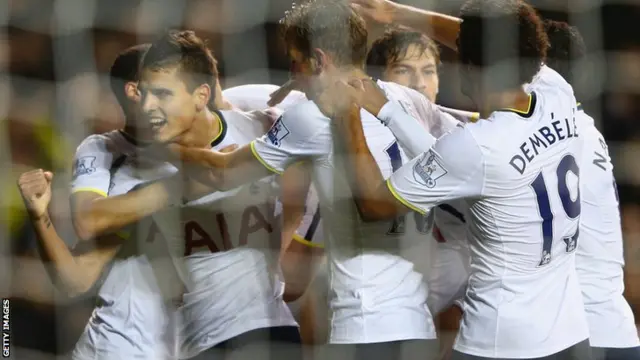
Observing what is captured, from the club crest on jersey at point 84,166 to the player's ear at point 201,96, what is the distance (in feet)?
0.63

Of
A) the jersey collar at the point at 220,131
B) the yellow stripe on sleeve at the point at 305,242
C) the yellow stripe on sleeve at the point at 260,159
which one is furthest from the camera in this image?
the yellow stripe on sleeve at the point at 305,242

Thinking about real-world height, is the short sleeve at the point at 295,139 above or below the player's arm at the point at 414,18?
below

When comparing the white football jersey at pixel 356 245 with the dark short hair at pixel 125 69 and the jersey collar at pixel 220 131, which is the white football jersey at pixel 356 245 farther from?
the dark short hair at pixel 125 69

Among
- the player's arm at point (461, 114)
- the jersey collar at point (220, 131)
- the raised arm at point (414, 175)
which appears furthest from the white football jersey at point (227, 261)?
the player's arm at point (461, 114)

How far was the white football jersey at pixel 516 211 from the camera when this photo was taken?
4.37 feet

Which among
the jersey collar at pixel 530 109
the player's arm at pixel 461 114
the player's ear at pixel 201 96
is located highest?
the player's ear at pixel 201 96

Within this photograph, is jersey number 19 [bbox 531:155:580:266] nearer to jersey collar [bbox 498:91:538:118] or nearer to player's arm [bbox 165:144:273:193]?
jersey collar [bbox 498:91:538:118]

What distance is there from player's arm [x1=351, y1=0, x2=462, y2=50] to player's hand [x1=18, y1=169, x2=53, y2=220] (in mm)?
581

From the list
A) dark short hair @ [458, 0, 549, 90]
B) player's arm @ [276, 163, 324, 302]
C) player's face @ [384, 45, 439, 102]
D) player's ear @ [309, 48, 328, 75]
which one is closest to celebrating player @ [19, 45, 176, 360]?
player's arm @ [276, 163, 324, 302]

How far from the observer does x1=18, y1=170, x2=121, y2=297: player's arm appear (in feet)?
5.02

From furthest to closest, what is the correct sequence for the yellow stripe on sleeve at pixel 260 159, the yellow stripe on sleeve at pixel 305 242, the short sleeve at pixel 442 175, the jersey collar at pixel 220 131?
the yellow stripe on sleeve at pixel 305 242 → the jersey collar at pixel 220 131 → the yellow stripe on sleeve at pixel 260 159 → the short sleeve at pixel 442 175

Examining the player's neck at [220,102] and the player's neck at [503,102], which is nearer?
the player's neck at [503,102]

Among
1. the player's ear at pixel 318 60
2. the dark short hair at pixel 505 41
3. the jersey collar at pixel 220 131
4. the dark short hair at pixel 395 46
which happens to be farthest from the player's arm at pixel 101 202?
the dark short hair at pixel 505 41

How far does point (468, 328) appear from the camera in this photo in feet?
4.59
